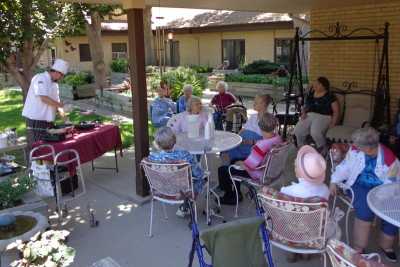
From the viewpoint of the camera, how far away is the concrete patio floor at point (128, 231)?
11.7 ft

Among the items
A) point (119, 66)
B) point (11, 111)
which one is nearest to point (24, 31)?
point (11, 111)

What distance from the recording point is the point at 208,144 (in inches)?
177

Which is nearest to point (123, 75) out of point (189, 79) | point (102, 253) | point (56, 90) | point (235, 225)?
point (189, 79)

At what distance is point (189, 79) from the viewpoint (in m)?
12.4

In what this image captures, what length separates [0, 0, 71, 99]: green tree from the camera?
19.6 ft

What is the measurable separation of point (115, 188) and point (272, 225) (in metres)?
2.96

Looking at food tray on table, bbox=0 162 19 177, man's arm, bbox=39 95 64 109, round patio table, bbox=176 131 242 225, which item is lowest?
food tray on table, bbox=0 162 19 177

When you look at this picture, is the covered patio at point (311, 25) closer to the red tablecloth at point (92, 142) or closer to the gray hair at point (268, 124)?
the red tablecloth at point (92, 142)

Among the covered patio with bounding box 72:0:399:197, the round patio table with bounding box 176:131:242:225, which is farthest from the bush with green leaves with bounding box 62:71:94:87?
the round patio table with bounding box 176:131:242:225

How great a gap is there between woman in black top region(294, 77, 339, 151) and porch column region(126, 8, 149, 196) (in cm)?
257

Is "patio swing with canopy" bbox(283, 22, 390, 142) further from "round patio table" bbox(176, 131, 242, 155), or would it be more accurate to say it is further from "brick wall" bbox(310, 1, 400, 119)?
"round patio table" bbox(176, 131, 242, 155)

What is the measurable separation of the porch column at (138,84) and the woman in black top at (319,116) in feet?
8.45

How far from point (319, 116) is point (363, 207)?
115 inches

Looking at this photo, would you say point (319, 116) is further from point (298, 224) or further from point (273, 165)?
point (298, 224)
